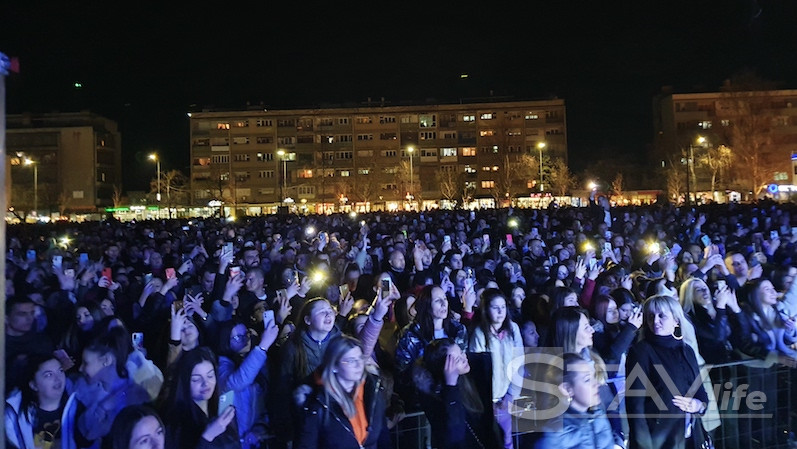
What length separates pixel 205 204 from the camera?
77.2 m

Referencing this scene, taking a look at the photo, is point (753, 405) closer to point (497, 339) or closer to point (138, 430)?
point (497, 339)

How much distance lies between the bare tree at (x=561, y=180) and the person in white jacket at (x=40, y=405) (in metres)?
67.3

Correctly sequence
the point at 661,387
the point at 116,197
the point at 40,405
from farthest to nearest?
the point at 116,197, the point at 661,387, the point at 40,405

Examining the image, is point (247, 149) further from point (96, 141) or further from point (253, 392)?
point (253, 392)

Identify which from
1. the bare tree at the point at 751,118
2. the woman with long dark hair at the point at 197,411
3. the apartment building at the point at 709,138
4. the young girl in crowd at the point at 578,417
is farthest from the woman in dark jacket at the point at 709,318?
the apartment building at the point at 709,138

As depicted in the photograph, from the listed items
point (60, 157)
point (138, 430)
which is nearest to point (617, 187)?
point (60, 157)

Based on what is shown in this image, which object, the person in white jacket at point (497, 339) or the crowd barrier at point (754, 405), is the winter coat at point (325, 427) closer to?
the person in white jacket at point (497, 339)

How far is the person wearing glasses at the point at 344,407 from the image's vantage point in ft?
11.0

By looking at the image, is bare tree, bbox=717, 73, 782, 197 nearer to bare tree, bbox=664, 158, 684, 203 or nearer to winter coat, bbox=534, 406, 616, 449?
bare tree, bbox=664, 158, 684, 203

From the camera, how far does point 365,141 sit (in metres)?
81.7

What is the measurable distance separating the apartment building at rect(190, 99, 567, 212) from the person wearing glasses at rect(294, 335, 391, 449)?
7702cm

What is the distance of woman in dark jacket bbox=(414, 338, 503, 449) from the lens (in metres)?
3.79

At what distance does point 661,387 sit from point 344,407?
1912 millimetres

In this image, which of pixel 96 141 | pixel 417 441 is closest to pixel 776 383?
pixel 417 441
